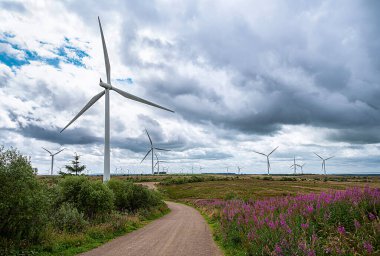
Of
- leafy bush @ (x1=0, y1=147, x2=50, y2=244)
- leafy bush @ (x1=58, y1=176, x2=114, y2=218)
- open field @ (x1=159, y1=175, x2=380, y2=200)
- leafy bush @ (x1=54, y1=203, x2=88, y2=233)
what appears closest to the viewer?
leafy bush @ (x1=0, y1=147, x2=50, y2=244)

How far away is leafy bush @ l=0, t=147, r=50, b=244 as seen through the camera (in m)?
14.2

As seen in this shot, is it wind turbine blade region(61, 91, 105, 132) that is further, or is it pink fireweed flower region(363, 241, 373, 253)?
wind turbine blade region(61, 91, 105, 132)

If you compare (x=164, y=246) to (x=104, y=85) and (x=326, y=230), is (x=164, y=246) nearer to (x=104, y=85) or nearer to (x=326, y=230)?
(x=326, y=230)

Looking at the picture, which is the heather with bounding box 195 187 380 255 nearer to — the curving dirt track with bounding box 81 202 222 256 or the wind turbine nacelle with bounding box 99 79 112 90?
the curving dirt track with bounding box 81 202 222 256

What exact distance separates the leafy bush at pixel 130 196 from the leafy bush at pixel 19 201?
21558mm

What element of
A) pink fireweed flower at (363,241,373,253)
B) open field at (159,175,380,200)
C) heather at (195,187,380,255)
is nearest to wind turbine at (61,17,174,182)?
open field at (159,175,380,200)

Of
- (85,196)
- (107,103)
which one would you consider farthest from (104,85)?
(85,196)

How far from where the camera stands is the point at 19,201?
14273mm

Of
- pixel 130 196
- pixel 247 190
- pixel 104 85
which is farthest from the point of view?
pixel 247 190

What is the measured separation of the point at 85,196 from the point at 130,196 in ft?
41.6

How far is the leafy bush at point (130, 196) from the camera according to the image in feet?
127

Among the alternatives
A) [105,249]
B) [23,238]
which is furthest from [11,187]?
[105,249]

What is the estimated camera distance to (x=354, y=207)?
37.6ft

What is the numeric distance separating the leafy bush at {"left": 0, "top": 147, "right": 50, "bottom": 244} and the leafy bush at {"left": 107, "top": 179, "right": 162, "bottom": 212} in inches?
849
